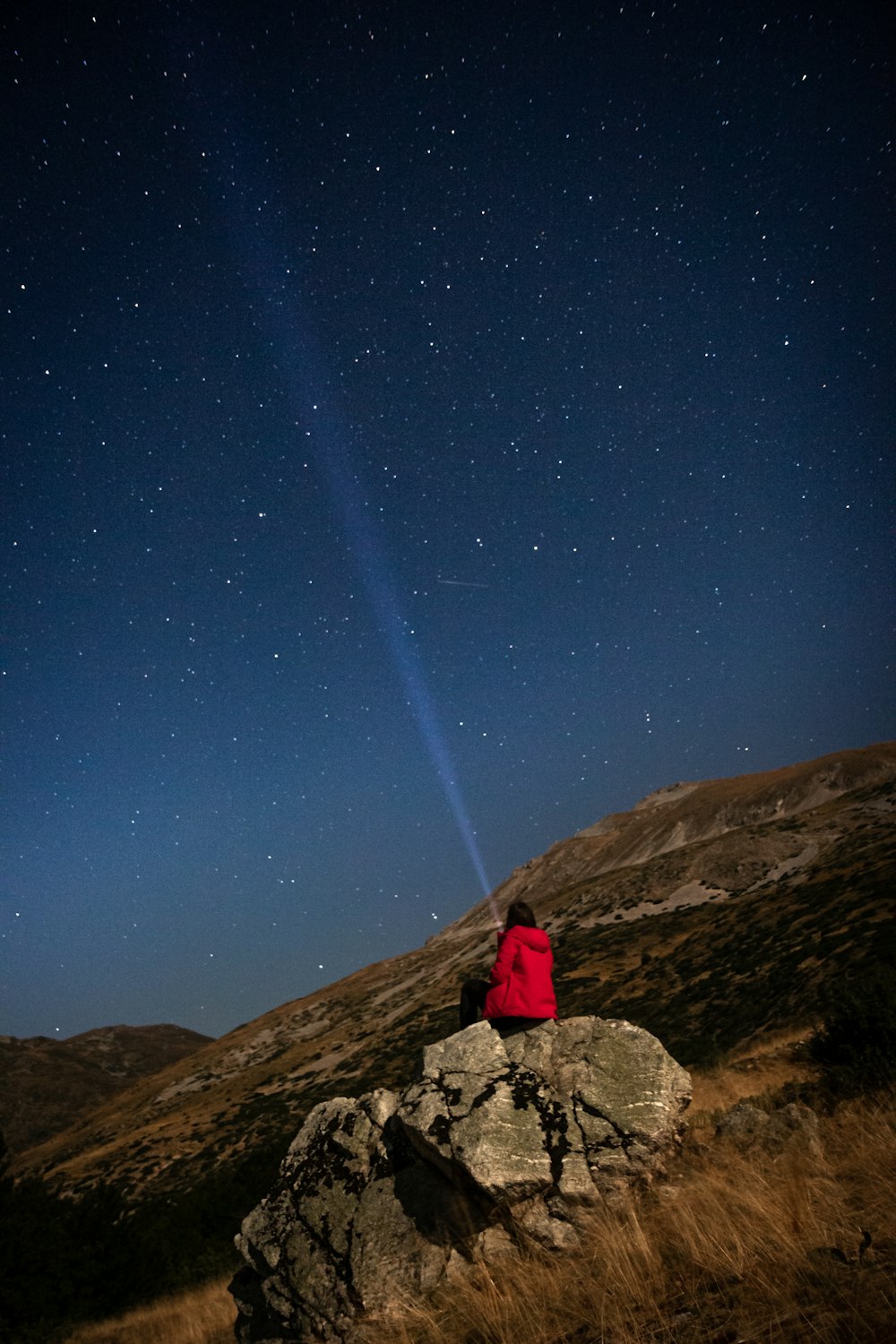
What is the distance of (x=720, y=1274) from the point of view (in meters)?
3.47

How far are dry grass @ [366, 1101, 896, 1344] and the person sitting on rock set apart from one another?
6.81 feet

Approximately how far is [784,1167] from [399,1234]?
343cm

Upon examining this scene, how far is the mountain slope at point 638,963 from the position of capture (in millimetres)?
25688

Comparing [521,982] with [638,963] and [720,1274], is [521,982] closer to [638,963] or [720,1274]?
[720,1274]

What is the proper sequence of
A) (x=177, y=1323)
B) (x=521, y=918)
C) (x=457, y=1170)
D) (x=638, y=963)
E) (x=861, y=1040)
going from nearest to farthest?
(x=457, y=1170) < (x=521, y=918) < (x=177, y=1323) < (x=861, y=1040) < (x=638, y=963)


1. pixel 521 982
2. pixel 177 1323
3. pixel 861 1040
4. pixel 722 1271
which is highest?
pixel 521 982

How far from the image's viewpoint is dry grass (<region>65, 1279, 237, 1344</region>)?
8.33 meters

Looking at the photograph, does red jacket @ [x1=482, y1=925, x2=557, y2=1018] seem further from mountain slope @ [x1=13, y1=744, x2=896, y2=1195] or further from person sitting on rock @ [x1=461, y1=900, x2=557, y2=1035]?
mountain slope @ [x1=13, y1=744, x2=896, y2=1195]

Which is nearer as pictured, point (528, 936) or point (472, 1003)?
point (528, 936)

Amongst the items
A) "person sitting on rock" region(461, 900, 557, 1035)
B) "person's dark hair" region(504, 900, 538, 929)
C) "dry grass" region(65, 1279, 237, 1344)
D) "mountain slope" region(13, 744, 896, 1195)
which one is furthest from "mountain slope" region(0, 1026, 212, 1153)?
"person's dark hair" region(504, 900, 538, 929)

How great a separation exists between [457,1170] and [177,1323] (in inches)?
285

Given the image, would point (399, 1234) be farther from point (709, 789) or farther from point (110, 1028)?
point (110, 1028)

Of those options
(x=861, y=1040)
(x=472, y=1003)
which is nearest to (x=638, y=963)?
(x=861, y=1040)

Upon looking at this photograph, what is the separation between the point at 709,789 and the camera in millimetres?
87312
